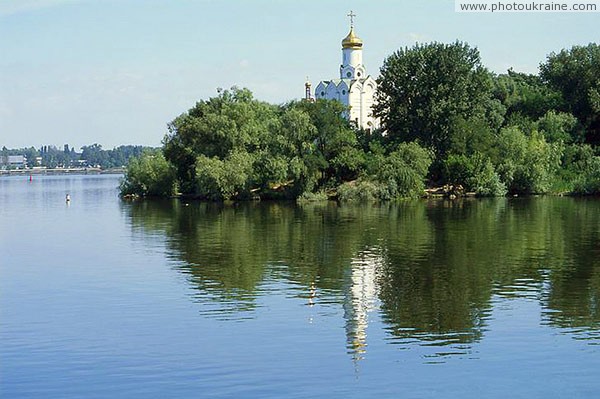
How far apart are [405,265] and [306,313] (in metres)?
9.03

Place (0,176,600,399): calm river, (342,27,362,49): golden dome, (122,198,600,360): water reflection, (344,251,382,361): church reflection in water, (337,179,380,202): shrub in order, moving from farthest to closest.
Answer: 1. (342,27,362,49): golden dome
2. (337,179,380,202): shrub
3. (122,198,600,360): water reflection
4. (344,251,382,361): church reflection in water
5. (0,176,600,399): calm river

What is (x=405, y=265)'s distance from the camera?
31297mm

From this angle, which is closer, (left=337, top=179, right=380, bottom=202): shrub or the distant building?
(left=337, top=179, right=380, bottom=202): shrub

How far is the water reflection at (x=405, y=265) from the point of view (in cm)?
2225

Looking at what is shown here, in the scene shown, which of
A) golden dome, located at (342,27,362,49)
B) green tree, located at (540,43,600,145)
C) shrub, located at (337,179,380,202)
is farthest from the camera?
golden dome, located at (342,27,362,49)

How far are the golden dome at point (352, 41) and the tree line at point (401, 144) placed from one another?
21645mm

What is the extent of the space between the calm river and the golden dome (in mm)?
57557

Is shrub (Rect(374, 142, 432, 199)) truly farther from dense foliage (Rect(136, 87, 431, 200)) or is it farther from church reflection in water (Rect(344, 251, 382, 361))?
church reflection in water (Rect(344, 251, 382, 361))

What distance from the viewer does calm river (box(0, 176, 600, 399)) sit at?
55.5 feet

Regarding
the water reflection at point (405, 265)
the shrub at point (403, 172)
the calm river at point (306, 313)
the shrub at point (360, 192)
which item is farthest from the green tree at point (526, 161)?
the calm river at point (306, 313)

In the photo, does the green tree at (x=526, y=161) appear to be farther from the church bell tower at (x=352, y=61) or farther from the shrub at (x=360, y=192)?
the church bell tower at (x=352, y=61)

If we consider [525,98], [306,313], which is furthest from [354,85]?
[306,313]

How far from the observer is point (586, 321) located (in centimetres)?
2159

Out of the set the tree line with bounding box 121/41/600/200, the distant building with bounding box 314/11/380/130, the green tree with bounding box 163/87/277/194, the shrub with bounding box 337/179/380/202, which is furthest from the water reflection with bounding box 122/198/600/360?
the distant building with bounding box 314/11/380/130
